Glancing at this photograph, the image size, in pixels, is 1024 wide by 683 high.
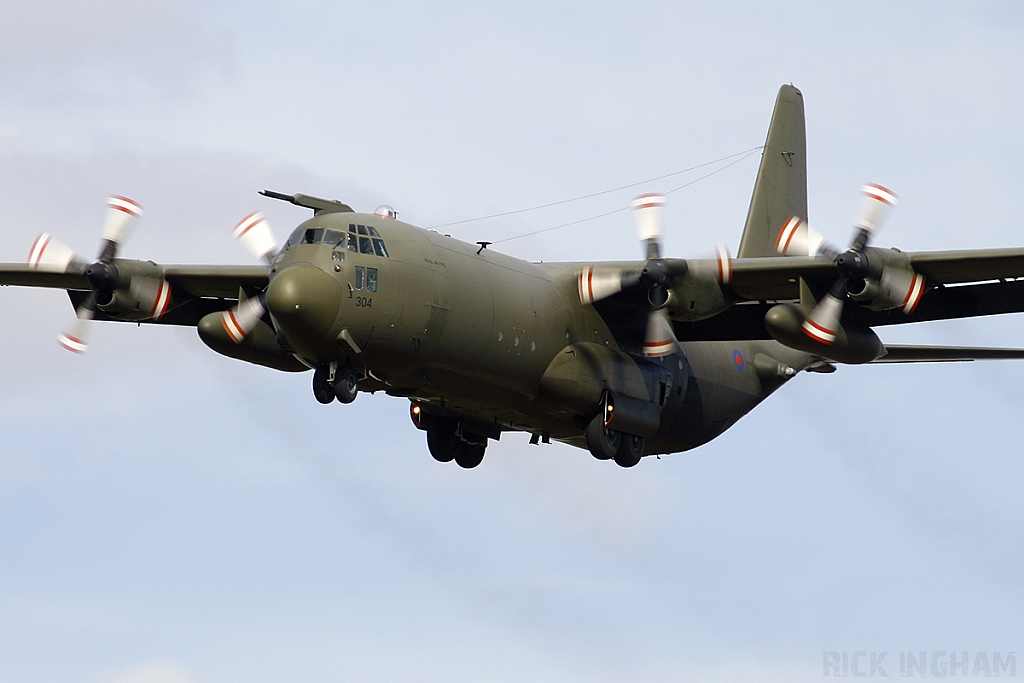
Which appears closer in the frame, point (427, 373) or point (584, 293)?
point (427, 373)

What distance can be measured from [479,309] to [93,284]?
6.79 metres

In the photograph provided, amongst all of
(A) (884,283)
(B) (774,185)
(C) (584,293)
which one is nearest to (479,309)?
(C) (584,293)

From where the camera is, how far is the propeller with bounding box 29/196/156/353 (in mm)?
25406

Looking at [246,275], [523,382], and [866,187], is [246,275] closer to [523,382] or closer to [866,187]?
[523,382]

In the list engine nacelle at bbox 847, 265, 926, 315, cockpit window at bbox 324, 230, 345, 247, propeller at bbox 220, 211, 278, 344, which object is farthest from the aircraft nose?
engine nacelle at bbox 847, 265, 926, 315

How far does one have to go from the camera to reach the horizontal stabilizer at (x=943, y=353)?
2698 centimetres

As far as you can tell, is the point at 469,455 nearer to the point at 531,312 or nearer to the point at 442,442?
the point at 442,442

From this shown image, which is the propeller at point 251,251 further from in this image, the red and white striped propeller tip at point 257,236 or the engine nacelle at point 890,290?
the engine nacelle at point 890,290

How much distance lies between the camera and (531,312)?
24.6m

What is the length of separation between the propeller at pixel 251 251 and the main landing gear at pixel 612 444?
19.2 ft

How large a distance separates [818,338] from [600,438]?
4140 mm

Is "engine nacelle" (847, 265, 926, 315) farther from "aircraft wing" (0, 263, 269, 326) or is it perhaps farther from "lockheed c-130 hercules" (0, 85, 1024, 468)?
"aircraft wing" (0, 263, 269, 326)

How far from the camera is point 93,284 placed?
83.1ft

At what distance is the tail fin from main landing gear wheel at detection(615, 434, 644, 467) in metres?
6.98
